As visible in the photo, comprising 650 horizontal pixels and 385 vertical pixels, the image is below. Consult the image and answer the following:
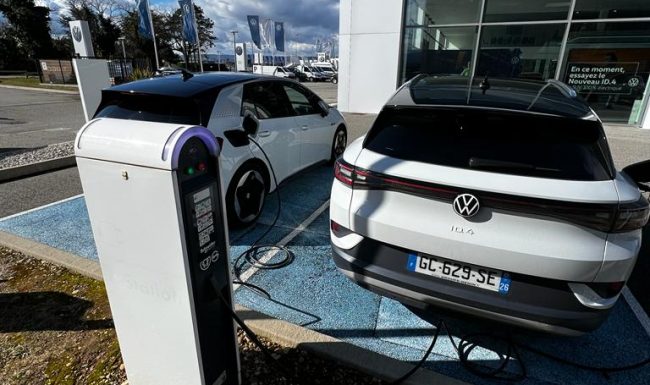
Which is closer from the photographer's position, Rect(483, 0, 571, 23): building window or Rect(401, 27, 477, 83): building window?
Rect(483, 0, 571, 23): building window

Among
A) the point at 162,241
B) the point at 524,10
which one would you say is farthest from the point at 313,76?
the point at 162,241

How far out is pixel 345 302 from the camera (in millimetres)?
2912

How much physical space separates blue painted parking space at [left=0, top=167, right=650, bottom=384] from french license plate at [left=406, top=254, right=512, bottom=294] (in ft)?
1.59

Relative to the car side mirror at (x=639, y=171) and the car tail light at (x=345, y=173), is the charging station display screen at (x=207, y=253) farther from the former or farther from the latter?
the car side mirror at (x=639, y=171)

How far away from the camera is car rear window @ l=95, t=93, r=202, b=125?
3.26 m

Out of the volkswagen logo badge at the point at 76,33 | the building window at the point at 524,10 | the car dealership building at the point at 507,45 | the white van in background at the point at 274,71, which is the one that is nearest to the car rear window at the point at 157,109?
the volkswagen logo badge at the point at 76,33

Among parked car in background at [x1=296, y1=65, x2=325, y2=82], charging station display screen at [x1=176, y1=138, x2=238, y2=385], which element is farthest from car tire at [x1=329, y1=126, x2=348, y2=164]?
parked car in background at [x1=296, y1=65, x2=325, y2=82]

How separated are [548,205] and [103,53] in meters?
55.2

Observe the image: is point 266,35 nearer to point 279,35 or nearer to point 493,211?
point 279,35

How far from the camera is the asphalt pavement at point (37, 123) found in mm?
8594

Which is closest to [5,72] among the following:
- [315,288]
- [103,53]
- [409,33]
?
[103,53]

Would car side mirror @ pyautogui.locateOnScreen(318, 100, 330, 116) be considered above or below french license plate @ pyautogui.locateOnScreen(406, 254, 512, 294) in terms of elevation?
above

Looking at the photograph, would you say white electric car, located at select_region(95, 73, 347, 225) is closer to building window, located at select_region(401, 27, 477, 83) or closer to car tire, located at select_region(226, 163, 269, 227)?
car tire, located at select_region(226, 163, 269, 227)

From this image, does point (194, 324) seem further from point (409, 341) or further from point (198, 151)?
point (409, 341)
